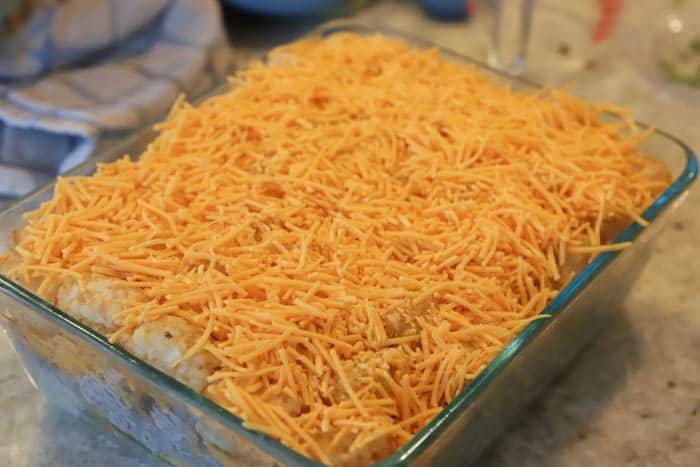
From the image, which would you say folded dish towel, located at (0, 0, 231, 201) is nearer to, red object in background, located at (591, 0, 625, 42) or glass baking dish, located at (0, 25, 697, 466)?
glass baking dish, located at (0, 25, 697, 466)

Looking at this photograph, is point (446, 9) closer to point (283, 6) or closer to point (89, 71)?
point (283, 6)

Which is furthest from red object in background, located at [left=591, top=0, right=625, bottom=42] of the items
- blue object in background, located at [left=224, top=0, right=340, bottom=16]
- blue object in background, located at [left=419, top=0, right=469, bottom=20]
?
blue object in background, located at [left=224, top=0, right=340, bottom=16]

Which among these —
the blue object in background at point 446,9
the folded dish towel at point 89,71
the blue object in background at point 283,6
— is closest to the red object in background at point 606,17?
the blue object in background at point 446,9

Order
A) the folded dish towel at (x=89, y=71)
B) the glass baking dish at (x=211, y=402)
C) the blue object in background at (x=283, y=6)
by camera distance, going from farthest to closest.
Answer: the blue object in background at (x=283, y=6)
the folded dish towel at (x=89, y=71)
the glass baking dish at (x=211, y=402)

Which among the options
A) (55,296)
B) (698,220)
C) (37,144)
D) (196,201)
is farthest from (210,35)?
(698,220)

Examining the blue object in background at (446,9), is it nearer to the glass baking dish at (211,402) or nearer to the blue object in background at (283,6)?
the blue object in background at (283,6)

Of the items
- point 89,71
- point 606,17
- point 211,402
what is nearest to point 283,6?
point 89,71

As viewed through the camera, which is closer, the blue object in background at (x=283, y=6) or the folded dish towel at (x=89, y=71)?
the folded dish towel at (x=89, y=71)
